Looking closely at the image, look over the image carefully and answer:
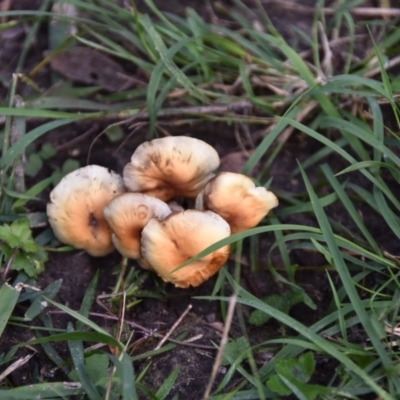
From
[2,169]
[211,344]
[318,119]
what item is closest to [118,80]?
[2,169]

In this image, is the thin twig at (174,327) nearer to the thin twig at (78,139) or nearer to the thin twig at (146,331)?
the thin twig at (146,331)

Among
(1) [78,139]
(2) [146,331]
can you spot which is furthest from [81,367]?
(1) [78,139]

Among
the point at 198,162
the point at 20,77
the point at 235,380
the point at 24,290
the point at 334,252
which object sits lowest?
the point at 235,380

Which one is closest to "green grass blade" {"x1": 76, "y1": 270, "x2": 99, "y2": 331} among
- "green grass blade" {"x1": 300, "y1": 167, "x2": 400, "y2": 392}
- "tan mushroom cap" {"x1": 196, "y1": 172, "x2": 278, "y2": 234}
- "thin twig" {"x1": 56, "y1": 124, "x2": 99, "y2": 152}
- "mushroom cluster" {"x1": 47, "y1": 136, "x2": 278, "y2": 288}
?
"mushroom cluster" {"x1": 47, "y1": 136, "x2": 278, "y2": 288}

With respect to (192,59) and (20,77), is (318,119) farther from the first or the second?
(20,77)

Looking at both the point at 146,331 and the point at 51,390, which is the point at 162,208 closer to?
the point at 146,331
